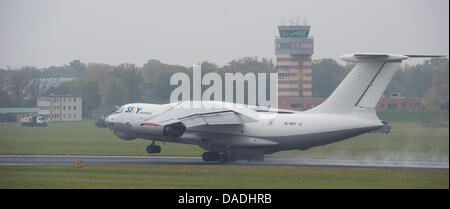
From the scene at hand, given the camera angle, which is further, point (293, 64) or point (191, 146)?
point (293, 64)

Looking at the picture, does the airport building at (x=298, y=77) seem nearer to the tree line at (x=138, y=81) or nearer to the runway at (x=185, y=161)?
the tree line at (x=138, y=81)

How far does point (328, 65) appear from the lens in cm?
5716

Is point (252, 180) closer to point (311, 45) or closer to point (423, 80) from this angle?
point (423, 80)

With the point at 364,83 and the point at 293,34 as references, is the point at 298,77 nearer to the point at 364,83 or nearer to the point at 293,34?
the point at 293,34

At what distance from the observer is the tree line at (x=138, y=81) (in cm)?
4719

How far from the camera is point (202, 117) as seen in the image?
1164 inches

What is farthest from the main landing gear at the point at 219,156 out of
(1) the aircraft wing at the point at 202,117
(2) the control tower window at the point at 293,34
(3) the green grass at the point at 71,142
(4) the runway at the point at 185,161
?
(2) the control tower window at the point at 293,34

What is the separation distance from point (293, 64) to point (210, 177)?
46737mm

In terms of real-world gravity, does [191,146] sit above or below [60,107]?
below

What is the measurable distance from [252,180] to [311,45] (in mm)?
55915

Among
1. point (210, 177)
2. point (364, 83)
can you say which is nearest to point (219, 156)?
point (210, 177)

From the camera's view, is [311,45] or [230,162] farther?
[311,45]

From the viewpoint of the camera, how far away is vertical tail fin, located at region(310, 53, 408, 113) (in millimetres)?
26472
